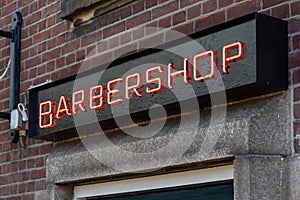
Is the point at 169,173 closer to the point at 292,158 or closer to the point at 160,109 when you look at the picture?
the point at 160,109

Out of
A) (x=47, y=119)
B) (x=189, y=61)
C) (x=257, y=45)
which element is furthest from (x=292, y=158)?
(x=47, y=119)

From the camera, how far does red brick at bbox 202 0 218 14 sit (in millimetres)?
4285

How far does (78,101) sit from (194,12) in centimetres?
103

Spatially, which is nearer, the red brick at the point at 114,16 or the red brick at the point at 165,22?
the red brick at the point at 165,22

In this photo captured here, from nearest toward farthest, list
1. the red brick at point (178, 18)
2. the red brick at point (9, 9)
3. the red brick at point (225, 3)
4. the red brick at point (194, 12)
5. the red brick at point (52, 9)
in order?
the red brick at point (225, 3)
the red brick at point (194, 12)
the red brick at point (178, 18)
the red brick at point (52, 9)
the red brick at point (9, 9)

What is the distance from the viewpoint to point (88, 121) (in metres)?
4.87

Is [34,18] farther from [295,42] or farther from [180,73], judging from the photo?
[295,42]

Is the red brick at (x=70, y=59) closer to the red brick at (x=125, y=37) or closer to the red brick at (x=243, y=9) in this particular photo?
the red brick at (x=125, y=37)

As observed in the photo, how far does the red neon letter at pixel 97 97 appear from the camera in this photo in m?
4.73

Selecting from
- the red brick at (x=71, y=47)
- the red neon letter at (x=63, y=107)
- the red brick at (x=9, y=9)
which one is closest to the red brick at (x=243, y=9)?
the red neon letter at (x=63, y=107)

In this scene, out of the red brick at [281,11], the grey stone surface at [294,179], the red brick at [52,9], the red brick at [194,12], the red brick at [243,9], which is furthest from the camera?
the red brick at [52,9]

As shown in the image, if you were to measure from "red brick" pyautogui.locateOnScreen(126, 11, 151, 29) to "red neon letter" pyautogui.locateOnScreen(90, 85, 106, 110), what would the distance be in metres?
0.50

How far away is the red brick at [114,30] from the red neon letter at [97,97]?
503mm

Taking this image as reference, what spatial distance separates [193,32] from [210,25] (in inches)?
5.8
